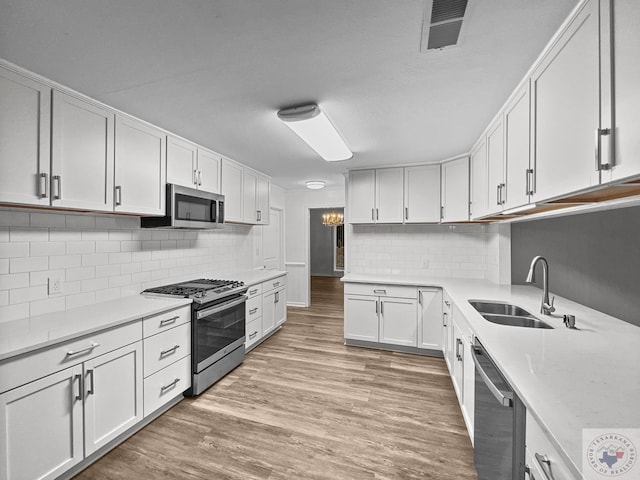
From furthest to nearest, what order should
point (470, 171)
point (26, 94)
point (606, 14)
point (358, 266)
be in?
point (358, 266)
point (470, 171)
point (26, 94)
point (606, 14)

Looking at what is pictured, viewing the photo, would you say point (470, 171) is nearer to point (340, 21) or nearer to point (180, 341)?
point (340, 21)

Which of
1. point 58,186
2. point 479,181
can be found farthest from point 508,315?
point 58,186

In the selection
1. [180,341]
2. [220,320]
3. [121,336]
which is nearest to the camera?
[121,336]

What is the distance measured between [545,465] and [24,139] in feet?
9.16

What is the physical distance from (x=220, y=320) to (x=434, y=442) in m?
2.04

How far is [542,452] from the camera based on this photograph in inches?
35.5

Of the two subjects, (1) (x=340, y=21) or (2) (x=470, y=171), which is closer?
(1) (x=340, y=21)

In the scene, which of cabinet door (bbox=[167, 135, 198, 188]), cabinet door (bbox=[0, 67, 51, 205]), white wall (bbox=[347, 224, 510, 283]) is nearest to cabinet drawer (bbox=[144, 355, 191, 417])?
cabinet door (bbox=[0, 67, 51, 205])

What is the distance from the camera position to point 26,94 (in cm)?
167

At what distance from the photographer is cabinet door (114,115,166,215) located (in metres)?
2.24

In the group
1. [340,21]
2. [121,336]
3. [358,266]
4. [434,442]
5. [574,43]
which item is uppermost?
[340,21]

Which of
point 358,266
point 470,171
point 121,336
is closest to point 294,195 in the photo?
point 358,266

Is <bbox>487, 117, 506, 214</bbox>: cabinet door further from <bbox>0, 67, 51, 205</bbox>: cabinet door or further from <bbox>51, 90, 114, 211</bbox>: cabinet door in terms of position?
<bbox>0, 67, 51, 205</bbox>: cabinet door

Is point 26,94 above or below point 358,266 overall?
above
